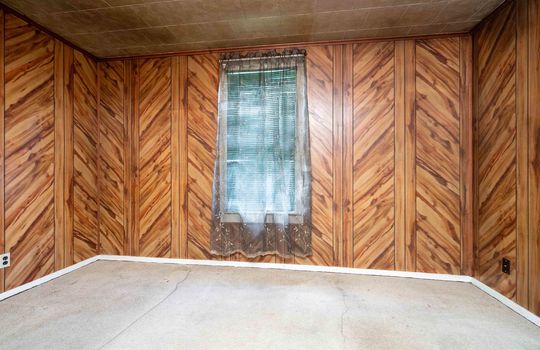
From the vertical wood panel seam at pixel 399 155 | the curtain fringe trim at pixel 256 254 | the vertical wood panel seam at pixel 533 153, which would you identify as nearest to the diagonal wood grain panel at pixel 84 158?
the curtain fringe trim at pixel 256 254

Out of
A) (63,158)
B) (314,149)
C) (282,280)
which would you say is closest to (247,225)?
(282,280)

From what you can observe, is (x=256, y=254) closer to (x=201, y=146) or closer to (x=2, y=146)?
(x=201, y=146)

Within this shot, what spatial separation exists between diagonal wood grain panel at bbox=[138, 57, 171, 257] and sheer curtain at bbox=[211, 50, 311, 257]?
0.67 metres

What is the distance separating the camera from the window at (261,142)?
9.15 feet

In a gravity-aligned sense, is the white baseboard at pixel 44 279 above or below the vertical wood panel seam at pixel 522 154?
below

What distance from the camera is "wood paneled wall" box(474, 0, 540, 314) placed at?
6.12ft

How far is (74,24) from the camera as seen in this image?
2.45m

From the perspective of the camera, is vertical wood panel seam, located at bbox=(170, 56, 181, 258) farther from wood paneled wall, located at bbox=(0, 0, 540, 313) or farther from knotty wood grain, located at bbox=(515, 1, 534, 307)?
knotty wood grain, located at bbox=(515, 1, 534, 307)

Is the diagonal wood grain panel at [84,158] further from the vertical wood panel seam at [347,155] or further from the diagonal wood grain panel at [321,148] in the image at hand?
the vertical wood panel seam at [347,155]

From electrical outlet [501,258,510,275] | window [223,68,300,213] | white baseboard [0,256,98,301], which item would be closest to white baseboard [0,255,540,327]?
white baseboard [0,256,98,301]

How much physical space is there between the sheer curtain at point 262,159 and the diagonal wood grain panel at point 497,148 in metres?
1.65

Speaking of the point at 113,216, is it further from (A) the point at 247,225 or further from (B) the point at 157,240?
(A) the point at 247,225

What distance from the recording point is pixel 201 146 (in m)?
3.01

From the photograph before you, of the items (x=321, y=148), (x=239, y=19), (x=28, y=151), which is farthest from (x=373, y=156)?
(x=28, y=151)
